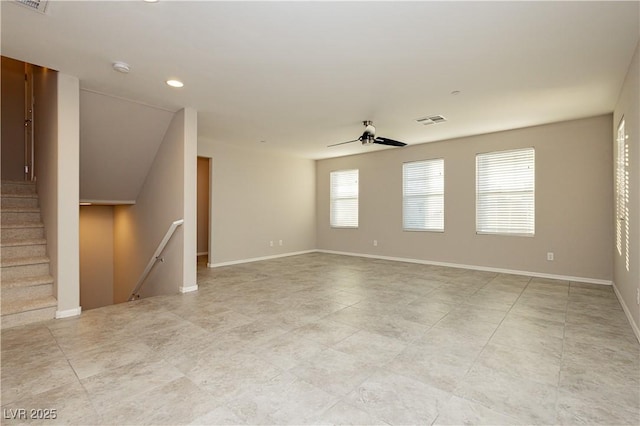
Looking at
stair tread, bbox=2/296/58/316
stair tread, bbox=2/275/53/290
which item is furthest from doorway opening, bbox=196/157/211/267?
stair tread, bbox=2/296/58/316

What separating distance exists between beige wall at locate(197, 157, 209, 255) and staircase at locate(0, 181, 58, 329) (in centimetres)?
419

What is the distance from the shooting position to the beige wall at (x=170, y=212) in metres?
4.38

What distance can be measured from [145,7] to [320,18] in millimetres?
1274

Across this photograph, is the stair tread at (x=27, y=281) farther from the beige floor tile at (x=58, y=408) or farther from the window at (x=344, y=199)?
the window at (x=344, y=199)

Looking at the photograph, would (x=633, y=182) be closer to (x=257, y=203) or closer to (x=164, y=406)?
(x=164, y=406)

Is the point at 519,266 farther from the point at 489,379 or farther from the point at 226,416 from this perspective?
the point at 226,416

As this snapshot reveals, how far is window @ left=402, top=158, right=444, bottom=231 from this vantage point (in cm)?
654

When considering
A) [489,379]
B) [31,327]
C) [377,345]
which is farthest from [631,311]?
[31,327]

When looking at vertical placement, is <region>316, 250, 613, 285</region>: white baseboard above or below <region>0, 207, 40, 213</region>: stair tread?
below

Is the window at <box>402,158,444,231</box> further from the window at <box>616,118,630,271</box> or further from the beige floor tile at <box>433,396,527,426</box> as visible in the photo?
the beige floor tile at <box>433,396,527,426</box>

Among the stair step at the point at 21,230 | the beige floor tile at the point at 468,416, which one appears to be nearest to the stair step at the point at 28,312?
the stair step at the point at 21,230

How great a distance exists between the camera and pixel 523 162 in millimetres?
5484

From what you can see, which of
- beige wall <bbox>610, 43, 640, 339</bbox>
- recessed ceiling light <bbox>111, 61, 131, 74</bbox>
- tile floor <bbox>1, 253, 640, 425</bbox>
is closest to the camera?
tile floor <bbox>1, 253, 640, 425</bbox>

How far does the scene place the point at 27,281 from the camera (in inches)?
134
